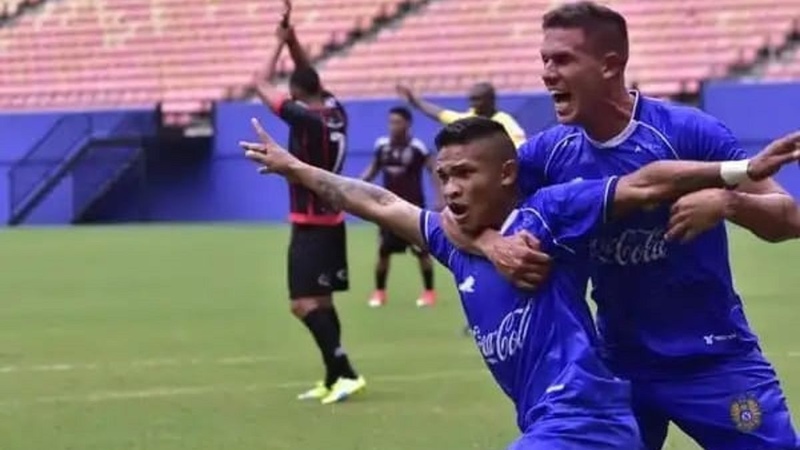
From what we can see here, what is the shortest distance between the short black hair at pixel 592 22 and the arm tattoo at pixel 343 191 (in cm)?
89

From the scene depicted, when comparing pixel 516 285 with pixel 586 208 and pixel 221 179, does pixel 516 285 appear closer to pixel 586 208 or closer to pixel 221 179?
pixel 586 208

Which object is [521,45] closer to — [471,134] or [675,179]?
[471,134]

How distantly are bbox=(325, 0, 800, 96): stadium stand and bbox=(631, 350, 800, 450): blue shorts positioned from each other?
25677 millimetres

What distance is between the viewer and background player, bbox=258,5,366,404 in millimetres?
11547

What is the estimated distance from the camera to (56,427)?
10445mm

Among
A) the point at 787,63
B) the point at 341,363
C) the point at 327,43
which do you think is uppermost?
the point at 341,363

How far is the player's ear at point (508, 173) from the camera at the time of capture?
5.91 metres

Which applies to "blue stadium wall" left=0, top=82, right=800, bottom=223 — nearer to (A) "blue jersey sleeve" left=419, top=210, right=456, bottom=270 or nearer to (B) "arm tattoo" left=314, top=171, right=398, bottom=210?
(B) "arm tattoo" left=314, top=171, right=398, bottom=210

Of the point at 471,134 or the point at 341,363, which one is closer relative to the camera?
the point at 471,134

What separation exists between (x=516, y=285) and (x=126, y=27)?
116ft

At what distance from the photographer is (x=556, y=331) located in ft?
18.7

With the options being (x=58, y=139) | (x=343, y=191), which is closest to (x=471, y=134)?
(x=343, y=191)

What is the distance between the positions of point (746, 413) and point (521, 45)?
29.4m

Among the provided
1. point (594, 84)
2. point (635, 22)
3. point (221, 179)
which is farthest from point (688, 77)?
point (594, 84)
